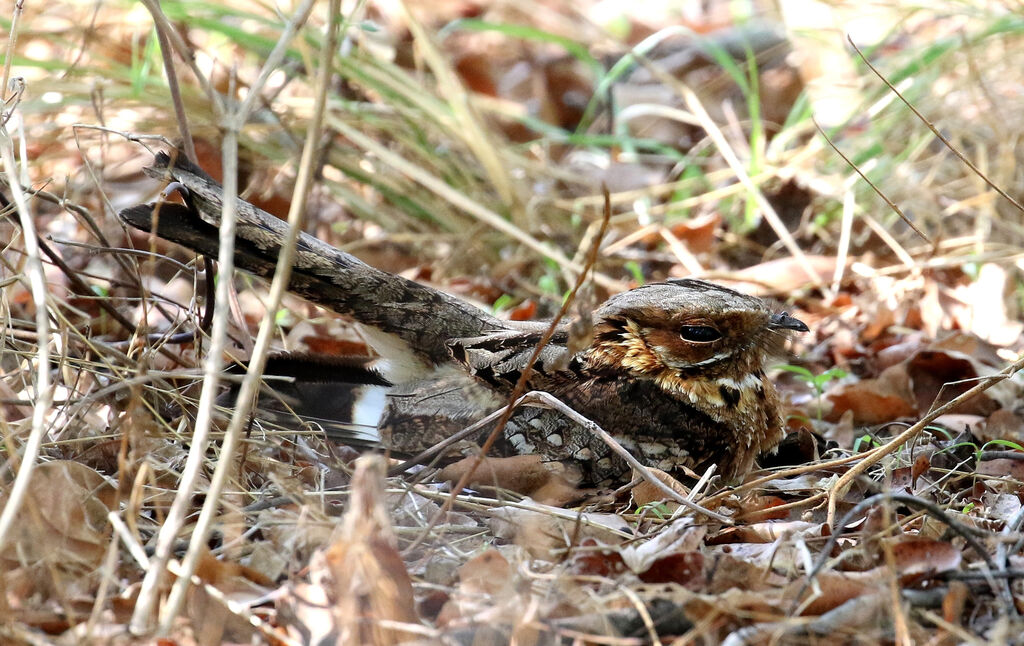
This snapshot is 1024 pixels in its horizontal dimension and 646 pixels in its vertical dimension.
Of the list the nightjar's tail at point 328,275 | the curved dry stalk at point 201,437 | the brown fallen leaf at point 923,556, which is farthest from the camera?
the nightjar's tail at point 328,275

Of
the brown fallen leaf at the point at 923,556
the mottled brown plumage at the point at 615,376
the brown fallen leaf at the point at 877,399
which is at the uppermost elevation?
the brown fallen leaf at the point at 923,556

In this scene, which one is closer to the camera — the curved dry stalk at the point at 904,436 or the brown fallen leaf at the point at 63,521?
the brown fallen leaf at the point at 63,521

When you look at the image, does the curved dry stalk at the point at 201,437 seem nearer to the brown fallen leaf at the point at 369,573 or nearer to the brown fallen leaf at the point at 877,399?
the brown fallen leaf at the point at 369,573

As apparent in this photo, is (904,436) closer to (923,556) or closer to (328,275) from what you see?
(923,556)

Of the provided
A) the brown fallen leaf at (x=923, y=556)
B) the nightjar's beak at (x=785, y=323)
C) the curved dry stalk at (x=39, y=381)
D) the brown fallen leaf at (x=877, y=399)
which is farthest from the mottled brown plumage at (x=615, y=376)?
the brown fallen leaf at (x=923, y=556)

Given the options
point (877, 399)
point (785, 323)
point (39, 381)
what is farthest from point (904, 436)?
point (39, 381)

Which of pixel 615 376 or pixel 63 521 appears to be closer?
pixel 63 521

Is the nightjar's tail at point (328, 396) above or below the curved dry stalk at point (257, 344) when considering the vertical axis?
below

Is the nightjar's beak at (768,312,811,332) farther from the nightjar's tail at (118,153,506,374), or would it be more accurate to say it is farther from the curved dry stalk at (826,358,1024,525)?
the nightjar's tail at (118,153,506,374)

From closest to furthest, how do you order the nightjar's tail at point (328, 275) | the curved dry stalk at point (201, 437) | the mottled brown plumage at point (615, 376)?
the curved dry stalk at point (201, 437), the nightjar's tail at point (328, 275), the mottled brown plumage at point (615, 376)
